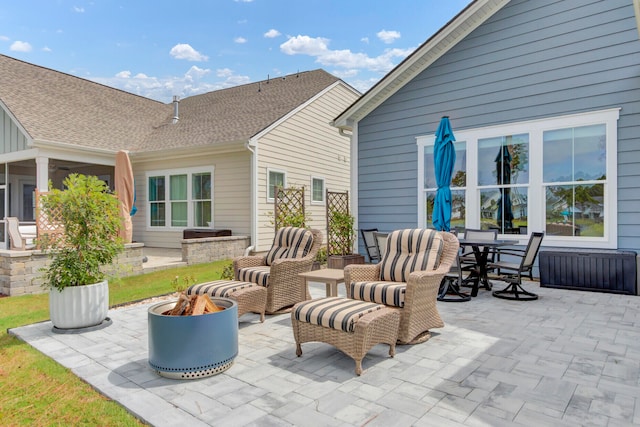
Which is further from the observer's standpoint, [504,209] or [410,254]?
[504,209]

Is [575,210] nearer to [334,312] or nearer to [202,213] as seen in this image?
[334,312]

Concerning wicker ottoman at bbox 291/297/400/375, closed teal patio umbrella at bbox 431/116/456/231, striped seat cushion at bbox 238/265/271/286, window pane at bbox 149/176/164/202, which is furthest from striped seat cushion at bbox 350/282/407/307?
window pane at bbox 149/176/164/202

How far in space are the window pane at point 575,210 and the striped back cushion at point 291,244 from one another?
458 centimetres

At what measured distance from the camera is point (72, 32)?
1505 centimetres

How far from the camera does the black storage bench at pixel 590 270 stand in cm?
605

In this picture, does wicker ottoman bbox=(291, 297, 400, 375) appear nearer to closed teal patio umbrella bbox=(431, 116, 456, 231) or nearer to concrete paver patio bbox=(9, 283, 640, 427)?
concrete paver patio bbox=(9, 283, 640, 427)

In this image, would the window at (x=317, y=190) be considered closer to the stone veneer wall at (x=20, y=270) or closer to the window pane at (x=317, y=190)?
the window pane at (x=317, y=190)

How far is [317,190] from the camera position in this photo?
13227 millimetres

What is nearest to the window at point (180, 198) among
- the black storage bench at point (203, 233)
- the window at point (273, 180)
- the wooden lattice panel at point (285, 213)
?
the black storage bench at point (203, 233)

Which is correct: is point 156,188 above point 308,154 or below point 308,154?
below

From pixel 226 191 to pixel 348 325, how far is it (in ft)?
28.4

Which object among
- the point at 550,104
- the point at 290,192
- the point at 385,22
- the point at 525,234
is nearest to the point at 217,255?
the point at 290,192

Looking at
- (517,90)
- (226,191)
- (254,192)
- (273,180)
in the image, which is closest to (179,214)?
(226,191)

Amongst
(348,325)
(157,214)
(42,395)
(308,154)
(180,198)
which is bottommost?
(42,395)
